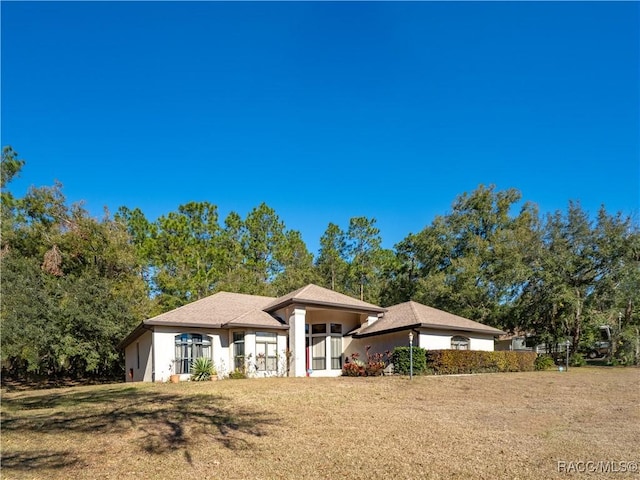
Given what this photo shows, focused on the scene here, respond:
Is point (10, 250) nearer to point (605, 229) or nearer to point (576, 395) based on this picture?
point (576, 395)

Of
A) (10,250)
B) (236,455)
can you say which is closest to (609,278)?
(236,455)

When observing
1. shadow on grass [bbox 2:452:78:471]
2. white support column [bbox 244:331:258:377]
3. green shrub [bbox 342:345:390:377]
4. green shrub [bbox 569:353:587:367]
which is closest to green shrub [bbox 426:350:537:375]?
green shrub [bbox 342:345:390:377]

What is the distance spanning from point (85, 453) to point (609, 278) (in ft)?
107

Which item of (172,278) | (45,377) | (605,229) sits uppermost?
(605,229)

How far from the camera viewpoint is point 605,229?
30844 millimetres

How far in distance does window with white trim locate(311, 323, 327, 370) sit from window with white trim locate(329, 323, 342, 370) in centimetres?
42

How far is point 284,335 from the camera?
2145 cm

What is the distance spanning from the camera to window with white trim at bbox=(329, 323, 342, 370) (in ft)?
75.5

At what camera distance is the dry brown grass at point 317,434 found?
611 centimetres

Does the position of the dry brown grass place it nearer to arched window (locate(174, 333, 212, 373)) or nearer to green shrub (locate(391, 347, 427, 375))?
green shrub (locate(391, 347, 427, 375))

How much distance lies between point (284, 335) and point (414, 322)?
6.15 m

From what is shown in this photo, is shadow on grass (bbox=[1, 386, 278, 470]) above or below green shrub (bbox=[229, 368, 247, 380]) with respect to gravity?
above

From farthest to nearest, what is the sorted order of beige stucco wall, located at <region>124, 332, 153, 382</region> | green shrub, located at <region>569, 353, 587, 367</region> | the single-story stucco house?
1. green shrub, located at <region>569, 353, 587, 367</region>
2. beige stucco wall, located at <region>124, 332, 153, 382</region>
3. the single-story stucco house

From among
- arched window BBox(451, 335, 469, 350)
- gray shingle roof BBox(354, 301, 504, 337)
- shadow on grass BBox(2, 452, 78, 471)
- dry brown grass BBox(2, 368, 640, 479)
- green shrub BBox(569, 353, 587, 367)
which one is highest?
gray shingle roof BBox(354, 301, 504, 337)
